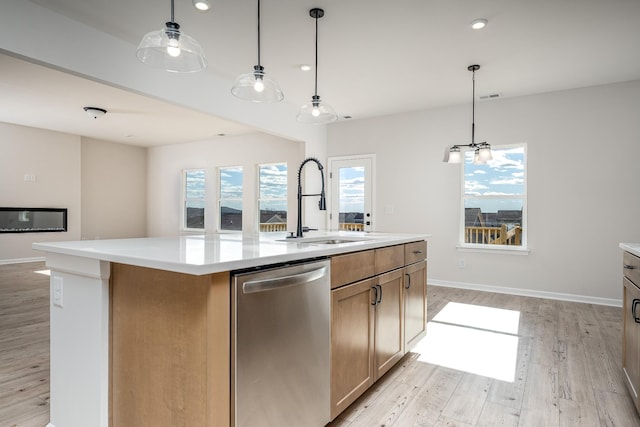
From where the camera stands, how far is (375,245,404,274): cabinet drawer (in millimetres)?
2107

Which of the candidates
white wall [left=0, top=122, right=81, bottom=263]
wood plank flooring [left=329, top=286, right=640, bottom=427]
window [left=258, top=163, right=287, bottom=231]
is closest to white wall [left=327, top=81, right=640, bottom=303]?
wood plank flooring [left=329, top=286, right=640, bottom=427]

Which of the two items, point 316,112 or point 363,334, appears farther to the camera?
point 316,112

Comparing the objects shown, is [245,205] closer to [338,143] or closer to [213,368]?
[338,143]

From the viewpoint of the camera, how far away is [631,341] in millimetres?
1955

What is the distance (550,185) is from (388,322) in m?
3.61

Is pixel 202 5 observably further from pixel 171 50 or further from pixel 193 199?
pixel 193 199

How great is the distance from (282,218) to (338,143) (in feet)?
6.21

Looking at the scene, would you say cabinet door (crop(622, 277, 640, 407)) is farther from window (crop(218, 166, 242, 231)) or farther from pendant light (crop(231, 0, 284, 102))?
window (crop(218, 166, 242, 231))

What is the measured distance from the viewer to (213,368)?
116 centimetres

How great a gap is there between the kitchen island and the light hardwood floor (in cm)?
62

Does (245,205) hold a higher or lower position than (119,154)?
lower

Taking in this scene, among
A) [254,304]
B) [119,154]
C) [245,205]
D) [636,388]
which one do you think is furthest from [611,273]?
[119,154]

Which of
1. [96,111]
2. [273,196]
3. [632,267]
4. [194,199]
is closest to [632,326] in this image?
[632,267]

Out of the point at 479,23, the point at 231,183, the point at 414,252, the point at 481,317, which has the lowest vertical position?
the point at 481,317
